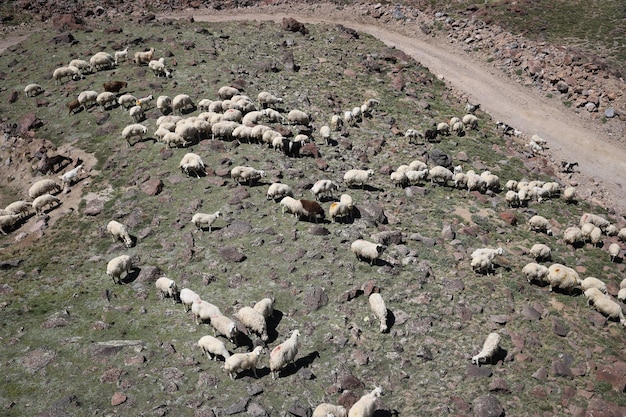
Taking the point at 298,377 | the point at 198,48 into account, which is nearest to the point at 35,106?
the point at 198,48

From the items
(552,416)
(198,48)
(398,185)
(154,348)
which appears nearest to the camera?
(552,416)

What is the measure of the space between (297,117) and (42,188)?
13.8 metres

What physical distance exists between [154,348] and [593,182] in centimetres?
2916

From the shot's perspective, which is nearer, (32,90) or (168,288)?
(168,288)

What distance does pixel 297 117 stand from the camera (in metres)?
28.0

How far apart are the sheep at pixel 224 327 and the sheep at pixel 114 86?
21069 mm

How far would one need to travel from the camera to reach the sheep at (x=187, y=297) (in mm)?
16000

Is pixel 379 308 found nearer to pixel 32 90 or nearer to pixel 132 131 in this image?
pixel 132 131

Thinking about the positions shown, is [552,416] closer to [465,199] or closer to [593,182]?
[465,199]

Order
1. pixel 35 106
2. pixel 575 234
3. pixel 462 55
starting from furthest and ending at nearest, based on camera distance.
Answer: pixel 462 55 → pixel 35 106 → pixel 575 234

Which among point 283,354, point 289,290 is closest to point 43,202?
point 289,290

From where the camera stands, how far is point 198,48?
37281 millimetres

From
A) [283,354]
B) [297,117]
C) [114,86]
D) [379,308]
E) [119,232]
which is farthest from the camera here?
[114,86]

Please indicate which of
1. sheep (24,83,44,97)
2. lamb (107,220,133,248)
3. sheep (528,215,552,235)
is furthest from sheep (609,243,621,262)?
sheep (24,83,44,97)
